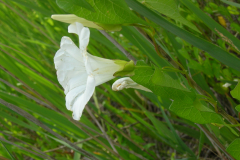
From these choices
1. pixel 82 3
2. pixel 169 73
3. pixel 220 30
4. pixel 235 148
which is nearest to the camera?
pixel 82 3

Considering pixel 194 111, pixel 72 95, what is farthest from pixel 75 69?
pixel 194 111

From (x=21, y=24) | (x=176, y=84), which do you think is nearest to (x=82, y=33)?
(x=176, y=84)

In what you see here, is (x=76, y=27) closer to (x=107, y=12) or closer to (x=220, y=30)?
(x=107, y=12)

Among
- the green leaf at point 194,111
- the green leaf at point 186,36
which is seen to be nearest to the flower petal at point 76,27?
the green leaf at point 186,36

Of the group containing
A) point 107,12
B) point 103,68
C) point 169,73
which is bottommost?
point 169,73

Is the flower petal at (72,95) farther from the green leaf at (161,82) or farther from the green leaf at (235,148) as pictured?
the green leaf at (235,148)

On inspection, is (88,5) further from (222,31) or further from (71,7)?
(222,31)
